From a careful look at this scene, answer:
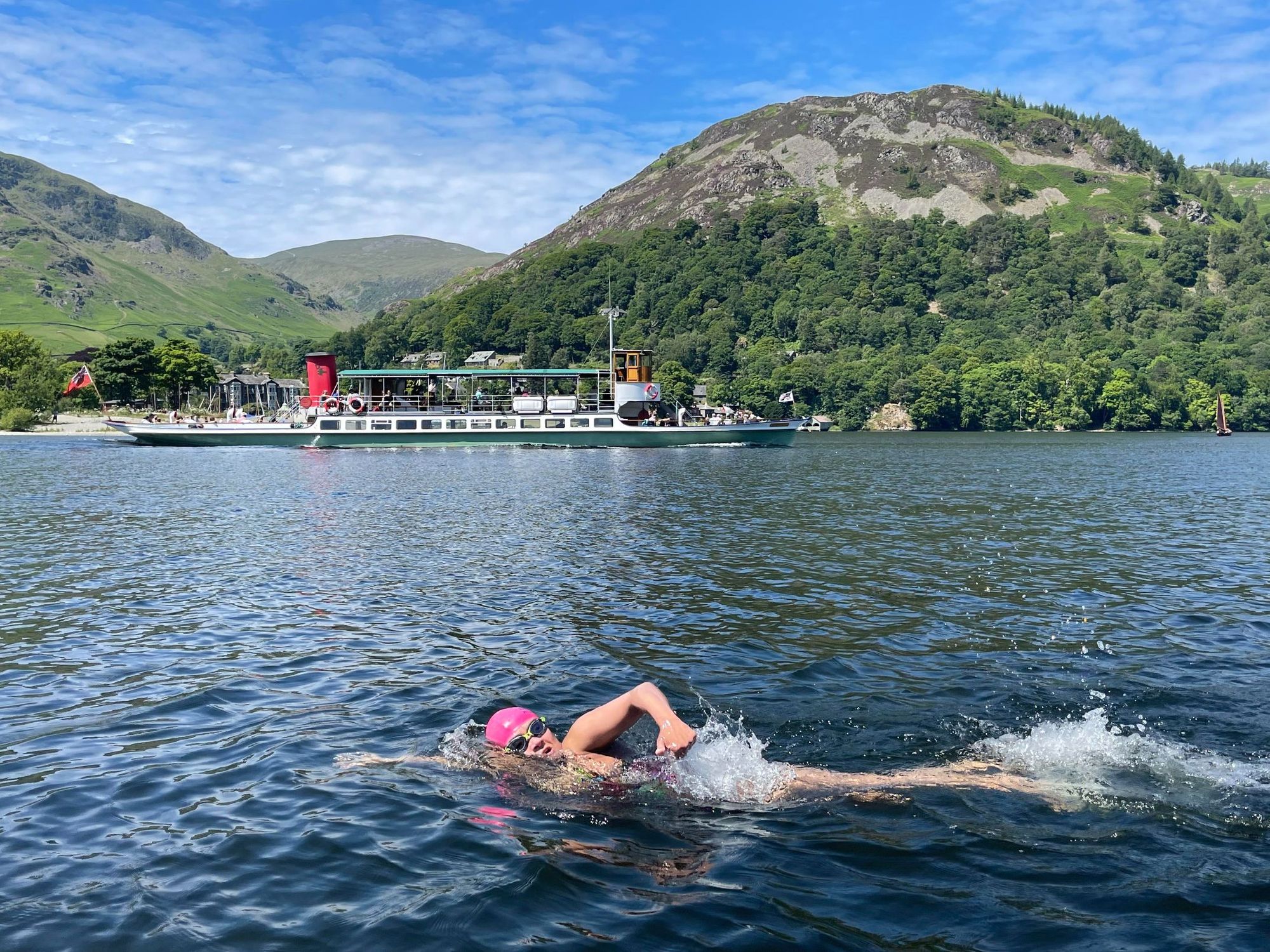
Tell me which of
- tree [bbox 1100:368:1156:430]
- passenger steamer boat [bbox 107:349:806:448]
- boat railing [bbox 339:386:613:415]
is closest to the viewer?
passenger steamer boat [bbox 107:349:806:448]

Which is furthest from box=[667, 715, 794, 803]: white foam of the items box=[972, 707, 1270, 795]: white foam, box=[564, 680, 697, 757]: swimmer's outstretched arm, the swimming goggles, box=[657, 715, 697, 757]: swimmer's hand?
box=[972, 707, 1270, 795]: white foam

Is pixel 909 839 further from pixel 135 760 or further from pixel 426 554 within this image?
pixel 426 554

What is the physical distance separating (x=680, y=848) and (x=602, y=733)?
4.73 feet

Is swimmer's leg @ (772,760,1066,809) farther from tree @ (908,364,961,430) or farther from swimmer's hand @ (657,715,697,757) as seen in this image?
tree @ (908,364,961,430)

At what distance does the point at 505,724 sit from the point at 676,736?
2107 millimetres

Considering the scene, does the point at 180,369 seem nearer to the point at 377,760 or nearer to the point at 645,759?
the point at 377,760

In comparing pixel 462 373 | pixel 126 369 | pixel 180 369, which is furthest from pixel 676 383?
pixel 126 369

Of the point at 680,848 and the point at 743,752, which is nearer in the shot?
the point at 680,848

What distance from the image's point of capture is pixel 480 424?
9088 centimetres

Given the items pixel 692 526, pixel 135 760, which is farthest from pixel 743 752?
pixel 692 526

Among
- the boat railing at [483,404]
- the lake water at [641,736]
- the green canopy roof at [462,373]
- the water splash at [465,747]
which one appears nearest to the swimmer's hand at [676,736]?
the lake water at [641,736]

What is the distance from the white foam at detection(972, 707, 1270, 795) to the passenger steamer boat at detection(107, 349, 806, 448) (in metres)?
77.1

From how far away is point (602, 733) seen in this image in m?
8.36

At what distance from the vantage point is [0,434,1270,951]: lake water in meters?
6.35
